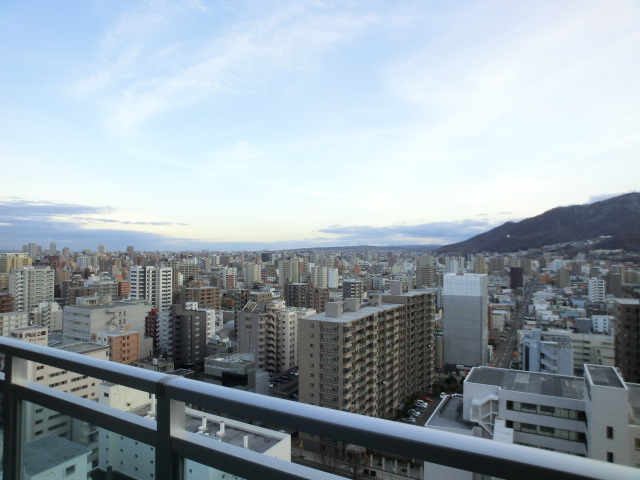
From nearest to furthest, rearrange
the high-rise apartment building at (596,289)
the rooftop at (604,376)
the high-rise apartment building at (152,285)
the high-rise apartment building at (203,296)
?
1. the rooftop at (604,376)
2. the high-rise apartment building at (596,289)
3. the high-rise apartment building at (203,296)
4. the high-rise apartment building at (152,285)

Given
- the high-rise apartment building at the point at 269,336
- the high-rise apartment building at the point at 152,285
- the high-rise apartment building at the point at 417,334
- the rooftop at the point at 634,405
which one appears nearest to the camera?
the rooftop at the point at 634,405

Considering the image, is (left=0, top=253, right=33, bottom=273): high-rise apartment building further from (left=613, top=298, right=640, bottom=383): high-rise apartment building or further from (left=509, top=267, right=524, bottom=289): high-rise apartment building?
(left=613, top=298, right=640, bottom=383): high-rise apartment building

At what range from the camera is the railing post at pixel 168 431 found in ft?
1.35

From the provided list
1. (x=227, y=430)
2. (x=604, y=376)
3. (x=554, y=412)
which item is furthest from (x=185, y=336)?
(x=227, y=430)

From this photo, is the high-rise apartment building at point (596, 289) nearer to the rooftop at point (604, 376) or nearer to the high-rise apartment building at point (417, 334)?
the high-rise apartment building at point (417, 334)

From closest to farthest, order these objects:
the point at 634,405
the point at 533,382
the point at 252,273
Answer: the point at 634,405, the point at 533,382, the point at 252,273

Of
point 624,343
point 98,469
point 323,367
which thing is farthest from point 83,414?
point 624,343

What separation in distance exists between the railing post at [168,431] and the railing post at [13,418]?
0.31m

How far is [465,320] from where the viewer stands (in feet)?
32.9

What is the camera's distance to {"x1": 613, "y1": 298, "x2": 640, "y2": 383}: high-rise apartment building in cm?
693

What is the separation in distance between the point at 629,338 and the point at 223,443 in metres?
8.86

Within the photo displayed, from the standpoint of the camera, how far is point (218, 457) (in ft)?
1.29

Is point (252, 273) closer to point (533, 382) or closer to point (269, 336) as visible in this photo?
point (269, 336)

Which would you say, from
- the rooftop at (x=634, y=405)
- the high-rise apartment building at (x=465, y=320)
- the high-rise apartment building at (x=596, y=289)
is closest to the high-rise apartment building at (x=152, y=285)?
the high-rise apartment building at (x=465, y=320)
